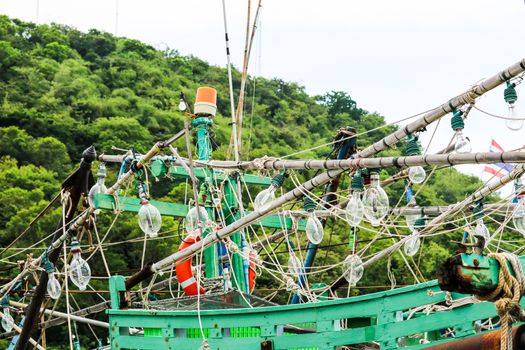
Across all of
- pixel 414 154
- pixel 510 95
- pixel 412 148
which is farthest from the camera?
pixel 412 148

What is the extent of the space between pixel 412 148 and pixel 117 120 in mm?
30389

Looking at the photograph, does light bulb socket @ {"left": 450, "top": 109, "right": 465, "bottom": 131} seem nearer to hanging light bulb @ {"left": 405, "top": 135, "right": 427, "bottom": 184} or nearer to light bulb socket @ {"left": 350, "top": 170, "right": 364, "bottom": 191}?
hanging light bulb @ {"left": 405, "top": 135, "right": 427, "bottom": 184}

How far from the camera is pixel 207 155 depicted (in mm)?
10359

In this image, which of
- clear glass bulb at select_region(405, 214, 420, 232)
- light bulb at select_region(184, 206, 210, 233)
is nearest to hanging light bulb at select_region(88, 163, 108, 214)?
light bulb at select_region(184, 206, 210, 233)

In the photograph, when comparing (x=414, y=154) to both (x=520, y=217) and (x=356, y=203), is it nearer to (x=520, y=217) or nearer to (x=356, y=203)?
(x=356, y=203)

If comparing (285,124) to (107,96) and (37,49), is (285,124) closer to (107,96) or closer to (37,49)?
(107,96)

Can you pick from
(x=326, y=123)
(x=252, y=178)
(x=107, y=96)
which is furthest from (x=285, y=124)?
(x=252, y=178)

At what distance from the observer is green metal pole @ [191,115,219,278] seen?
10.1m

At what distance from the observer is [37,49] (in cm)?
4812

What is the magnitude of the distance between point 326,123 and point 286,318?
3235 cm

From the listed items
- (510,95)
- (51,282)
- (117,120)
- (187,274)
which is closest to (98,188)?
(51,282)

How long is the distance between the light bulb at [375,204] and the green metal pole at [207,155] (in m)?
3.51

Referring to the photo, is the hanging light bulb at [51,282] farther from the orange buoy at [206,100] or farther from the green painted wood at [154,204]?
the orange buoy at [206,100]

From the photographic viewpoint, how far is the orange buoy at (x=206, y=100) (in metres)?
10.2
